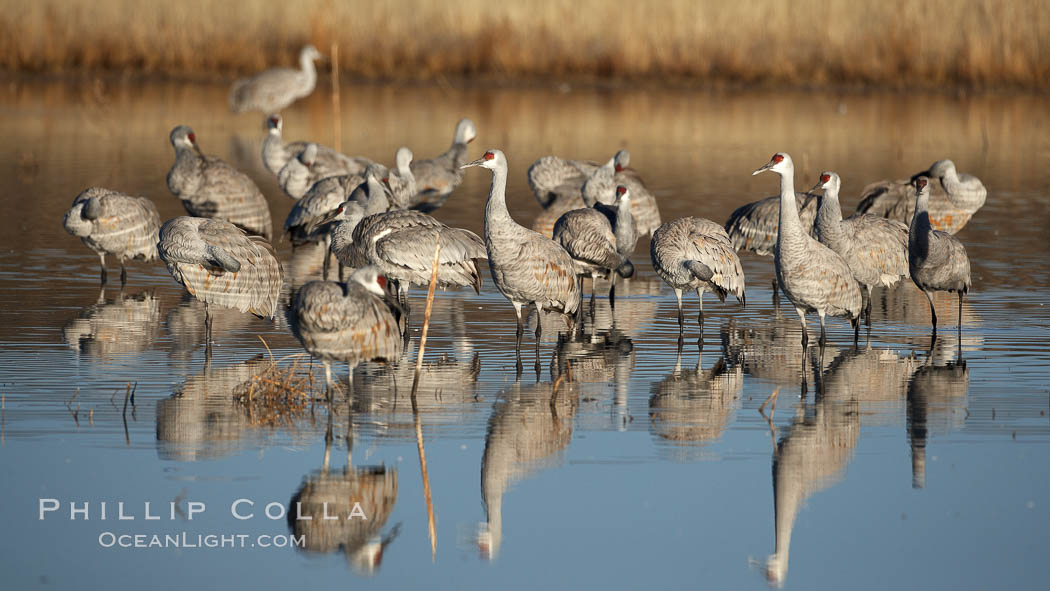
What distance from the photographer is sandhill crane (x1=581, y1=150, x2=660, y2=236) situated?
1461cm

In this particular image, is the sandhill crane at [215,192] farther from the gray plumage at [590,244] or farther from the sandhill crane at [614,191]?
the gray plumage at [590,244]

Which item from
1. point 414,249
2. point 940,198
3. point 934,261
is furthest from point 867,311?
point 940,198

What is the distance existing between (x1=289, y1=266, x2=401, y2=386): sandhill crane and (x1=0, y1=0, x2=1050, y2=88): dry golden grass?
22832 millimetres

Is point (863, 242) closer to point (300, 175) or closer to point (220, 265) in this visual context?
point (220, 265)

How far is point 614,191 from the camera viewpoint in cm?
1469

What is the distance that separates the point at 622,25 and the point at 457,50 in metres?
3.69

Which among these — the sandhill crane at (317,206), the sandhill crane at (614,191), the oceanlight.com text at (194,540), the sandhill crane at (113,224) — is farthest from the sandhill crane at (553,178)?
the oceanlight.com text at (194,540)

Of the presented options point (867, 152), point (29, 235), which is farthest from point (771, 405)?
point (867, 152)

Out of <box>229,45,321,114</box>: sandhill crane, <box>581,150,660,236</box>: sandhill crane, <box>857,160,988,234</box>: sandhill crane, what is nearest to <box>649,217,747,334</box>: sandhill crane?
<box>581,150,660,236</box>: sandhill crane

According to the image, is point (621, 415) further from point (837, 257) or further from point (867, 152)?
point (867, 152)

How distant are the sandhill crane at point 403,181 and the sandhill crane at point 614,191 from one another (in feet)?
6.18

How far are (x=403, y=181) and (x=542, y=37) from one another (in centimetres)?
1650

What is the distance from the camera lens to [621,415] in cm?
870

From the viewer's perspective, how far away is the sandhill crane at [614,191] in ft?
47.9
